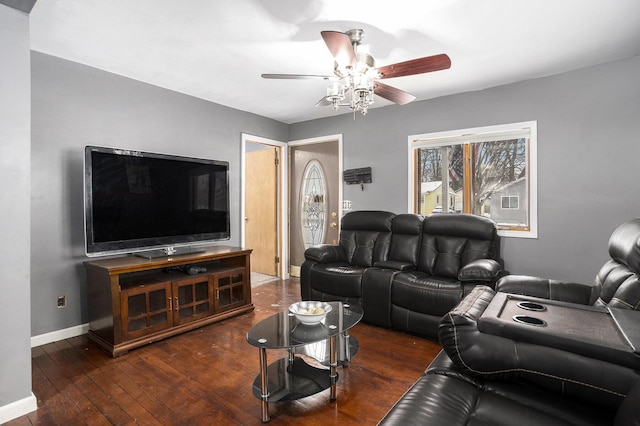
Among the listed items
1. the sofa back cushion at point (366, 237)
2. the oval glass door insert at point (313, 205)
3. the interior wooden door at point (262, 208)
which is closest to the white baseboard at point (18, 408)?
the sofa back cushion at point (366, 237)

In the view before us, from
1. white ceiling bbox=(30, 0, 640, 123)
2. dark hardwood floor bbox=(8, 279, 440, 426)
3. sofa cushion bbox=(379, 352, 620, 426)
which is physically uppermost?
white ceiling bbox=(30, 0, 640, 123)

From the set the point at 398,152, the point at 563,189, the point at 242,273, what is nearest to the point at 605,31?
the point at 563,189

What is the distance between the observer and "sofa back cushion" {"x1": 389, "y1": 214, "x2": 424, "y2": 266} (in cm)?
349

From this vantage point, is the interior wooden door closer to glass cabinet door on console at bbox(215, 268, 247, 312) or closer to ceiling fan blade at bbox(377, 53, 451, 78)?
glass cabinet door on console at bbox(215, 268, 247, 312)

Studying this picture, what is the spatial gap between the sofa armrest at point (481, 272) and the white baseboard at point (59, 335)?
348 cm

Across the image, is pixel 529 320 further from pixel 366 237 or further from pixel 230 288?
pixel 230 288

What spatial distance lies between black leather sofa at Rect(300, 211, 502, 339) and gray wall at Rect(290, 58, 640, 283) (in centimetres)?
54

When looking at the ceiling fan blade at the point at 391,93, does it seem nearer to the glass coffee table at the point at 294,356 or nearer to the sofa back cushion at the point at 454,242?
the sofa back cushion at the point at 454,242

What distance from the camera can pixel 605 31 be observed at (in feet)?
7.89

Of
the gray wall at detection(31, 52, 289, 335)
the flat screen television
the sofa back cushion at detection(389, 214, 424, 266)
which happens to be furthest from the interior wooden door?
the sofa back cushion at detection(389, 214, 424, 266)

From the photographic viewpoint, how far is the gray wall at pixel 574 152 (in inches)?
113

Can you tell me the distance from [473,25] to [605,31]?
1.02 metres

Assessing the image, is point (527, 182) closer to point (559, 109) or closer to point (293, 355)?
point (559, 109)

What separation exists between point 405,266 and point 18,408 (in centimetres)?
301
